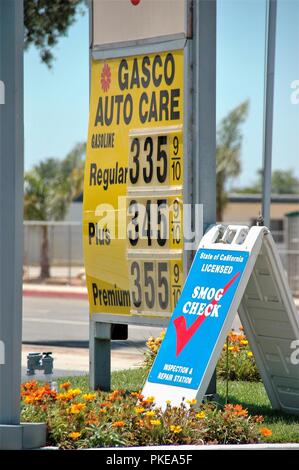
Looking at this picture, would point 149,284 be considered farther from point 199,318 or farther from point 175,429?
point 175,429

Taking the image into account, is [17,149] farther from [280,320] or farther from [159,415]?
[280,320]

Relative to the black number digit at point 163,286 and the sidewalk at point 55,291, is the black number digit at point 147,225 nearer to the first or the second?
the black number digit at point 163,286

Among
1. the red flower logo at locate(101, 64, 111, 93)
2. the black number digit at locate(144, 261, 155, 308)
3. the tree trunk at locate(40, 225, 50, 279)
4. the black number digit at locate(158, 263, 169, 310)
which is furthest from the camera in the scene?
the tree trunk at locate(40, 225, 50, 279)

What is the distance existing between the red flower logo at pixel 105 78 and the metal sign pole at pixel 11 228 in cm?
319

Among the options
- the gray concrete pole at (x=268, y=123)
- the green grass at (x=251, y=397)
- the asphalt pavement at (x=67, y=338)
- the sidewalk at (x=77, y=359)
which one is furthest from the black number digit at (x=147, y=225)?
the gray concrete pole at (x=268, y=123)

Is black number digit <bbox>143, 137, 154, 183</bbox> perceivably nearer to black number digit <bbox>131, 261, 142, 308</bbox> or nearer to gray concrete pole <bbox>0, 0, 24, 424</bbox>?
black number digit <bbox>131, 261, 142, 308</bbox>

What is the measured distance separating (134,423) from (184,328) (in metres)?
1.29

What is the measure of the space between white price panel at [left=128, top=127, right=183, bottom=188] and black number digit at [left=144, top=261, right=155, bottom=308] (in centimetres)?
76

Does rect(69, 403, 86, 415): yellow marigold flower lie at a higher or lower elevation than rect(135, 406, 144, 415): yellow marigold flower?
higher

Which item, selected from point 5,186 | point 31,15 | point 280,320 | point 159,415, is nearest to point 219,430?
point 159,415

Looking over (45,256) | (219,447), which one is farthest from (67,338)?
(45,256)

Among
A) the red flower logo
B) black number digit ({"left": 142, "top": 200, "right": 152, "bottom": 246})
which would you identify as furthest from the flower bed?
the red flower logo

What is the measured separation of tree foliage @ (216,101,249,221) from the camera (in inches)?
1951

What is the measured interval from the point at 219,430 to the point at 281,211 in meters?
50.0
